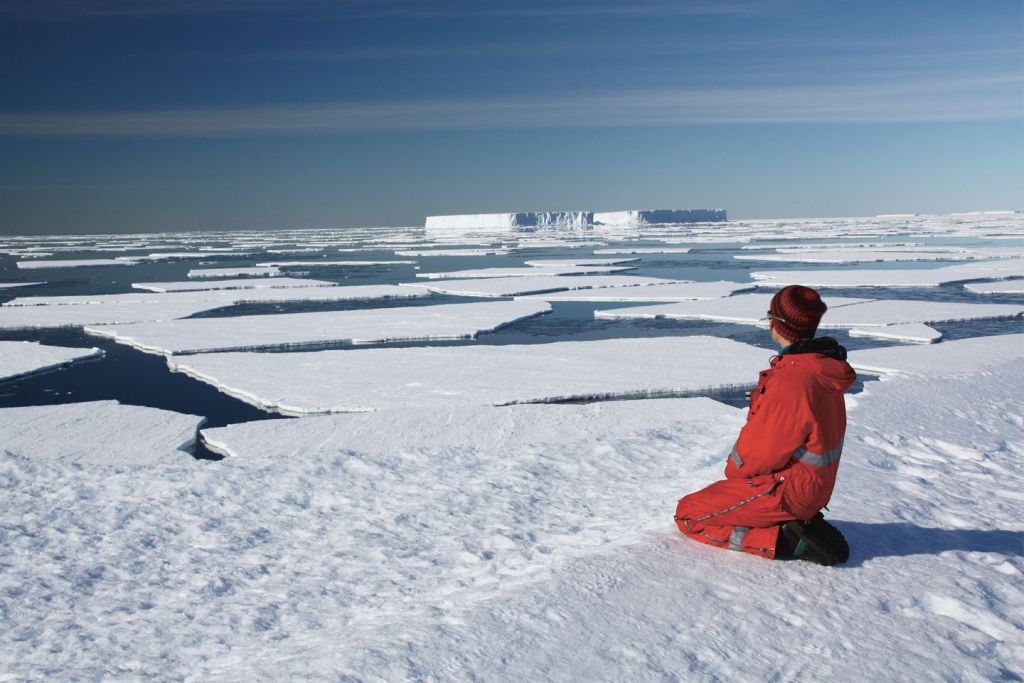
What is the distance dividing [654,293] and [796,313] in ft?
32.8

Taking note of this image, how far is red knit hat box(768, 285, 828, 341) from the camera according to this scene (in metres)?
2.41

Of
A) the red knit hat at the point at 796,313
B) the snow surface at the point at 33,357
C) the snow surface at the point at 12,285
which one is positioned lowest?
the snow surface at the point at 12,285

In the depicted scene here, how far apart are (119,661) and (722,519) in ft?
5.56

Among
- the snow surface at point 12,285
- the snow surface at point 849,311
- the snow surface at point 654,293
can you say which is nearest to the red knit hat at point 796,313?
the snow surface at point 849,311

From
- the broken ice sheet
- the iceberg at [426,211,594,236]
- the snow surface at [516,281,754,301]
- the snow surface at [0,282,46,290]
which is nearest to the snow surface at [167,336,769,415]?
the snow surface at [516,281,754,301]

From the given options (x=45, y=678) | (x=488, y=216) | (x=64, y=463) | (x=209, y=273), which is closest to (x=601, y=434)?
(x=64, y=463)

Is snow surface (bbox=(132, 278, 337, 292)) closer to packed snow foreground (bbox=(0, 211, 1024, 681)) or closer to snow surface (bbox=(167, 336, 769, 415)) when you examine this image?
snow surface (bbox=(167, 336, 769, 415))

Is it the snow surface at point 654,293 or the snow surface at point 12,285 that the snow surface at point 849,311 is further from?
the snow surface at point 12,285

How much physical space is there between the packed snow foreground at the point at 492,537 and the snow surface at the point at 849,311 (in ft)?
8.72

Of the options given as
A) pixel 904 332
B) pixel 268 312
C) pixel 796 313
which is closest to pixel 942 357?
pixel 904 332

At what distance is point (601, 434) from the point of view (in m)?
4.34

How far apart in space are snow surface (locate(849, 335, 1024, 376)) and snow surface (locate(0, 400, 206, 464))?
4.62 metres

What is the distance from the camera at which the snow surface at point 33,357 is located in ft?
21.3

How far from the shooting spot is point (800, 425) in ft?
7.77
